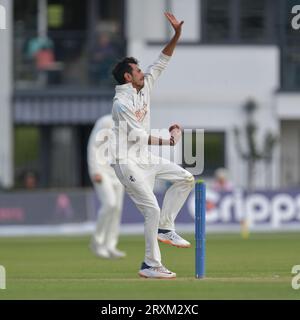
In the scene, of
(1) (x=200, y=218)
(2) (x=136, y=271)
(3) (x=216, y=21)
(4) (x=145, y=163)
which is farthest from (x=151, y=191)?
(3) (x=216, y=21)

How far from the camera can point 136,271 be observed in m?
14.5

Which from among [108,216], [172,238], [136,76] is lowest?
[108,216]

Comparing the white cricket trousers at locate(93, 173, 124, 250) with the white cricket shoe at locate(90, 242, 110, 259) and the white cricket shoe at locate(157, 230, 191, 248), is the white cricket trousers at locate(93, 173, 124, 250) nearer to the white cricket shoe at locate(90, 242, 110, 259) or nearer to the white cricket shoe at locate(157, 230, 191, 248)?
the white cricket shoe at locate(90, 242, 110, 259)

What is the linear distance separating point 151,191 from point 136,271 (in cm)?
194

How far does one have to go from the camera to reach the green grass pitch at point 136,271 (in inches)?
446

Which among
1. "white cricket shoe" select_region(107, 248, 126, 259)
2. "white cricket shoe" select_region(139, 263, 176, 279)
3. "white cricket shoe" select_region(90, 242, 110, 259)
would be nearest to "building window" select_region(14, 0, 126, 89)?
"white cricket shoe" select_region(90, 242, 110, 259)

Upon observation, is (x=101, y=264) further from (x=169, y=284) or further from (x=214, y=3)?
(x=214, y=3)

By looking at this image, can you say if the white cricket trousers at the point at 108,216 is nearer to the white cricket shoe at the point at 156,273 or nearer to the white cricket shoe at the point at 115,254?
the white cricket shoe at the point at 115,254

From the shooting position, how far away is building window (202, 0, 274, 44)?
114 feet

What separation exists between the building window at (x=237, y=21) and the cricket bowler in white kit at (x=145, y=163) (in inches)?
862

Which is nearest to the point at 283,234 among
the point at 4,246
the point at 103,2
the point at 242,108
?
the point at 4,246

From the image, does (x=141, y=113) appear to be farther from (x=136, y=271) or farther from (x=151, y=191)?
(x=136, y=271)

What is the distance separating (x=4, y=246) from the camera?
22.3 metres

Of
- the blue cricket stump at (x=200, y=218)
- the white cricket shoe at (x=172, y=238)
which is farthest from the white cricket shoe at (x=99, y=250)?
the blue cricket stump at (x=200, y=218)
